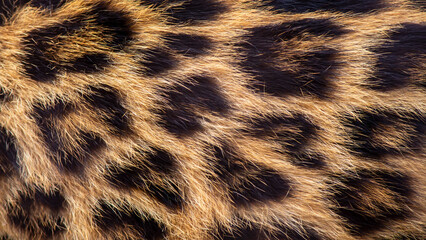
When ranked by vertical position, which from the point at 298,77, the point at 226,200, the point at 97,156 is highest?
the point at 298,77

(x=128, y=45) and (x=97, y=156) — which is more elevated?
(x=128, y=45)

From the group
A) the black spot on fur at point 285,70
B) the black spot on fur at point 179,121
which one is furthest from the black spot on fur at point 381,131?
the black spot on fur at point 179,121

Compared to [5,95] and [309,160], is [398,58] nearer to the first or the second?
[309,160]

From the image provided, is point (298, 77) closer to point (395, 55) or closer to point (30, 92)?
point (395, 55)

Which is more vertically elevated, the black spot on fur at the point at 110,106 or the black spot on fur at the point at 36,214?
the black spot on fur at the point at 110,106

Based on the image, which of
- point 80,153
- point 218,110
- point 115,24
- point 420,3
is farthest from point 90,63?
point 420,3

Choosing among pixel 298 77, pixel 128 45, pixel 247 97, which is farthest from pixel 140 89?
pixel 298 77

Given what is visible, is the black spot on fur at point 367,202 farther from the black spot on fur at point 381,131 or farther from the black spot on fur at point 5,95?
the black spot on fur at point 5,95

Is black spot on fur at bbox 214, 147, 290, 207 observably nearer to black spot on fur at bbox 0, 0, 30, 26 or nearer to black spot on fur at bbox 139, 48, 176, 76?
black spot on fur at bbox 139, 48, 176, 76

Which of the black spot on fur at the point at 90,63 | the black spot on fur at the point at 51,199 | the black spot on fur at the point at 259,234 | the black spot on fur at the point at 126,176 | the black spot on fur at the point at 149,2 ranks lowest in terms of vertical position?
the black spot on fur at the point at 259,234
